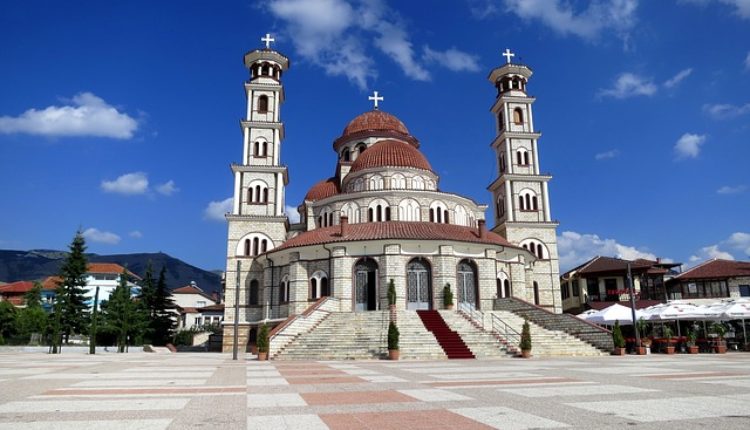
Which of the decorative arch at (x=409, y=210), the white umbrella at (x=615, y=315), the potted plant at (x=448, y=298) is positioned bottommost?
the white umbrella at (x=615, y=315)

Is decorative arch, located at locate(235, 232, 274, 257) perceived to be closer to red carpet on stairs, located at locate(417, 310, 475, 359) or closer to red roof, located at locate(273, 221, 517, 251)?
red roof, located at locate(273, 221, 517, 251)

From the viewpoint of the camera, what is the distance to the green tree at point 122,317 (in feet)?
132

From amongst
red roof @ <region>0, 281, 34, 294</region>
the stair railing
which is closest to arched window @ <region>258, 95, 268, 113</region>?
the stair railing

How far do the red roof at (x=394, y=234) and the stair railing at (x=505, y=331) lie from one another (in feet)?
18.9

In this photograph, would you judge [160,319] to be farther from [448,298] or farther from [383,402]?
[383,402]

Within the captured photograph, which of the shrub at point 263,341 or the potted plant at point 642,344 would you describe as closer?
the shrub at point 263,341

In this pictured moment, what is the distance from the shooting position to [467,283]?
3309 centimetres

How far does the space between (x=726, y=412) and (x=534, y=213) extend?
39.0 m

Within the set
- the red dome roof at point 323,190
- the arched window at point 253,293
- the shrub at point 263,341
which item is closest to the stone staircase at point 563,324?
the shrub at point 263,341

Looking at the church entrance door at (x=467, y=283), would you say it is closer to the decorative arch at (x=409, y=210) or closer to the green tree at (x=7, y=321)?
the decorative arch at (x=409, y=210)

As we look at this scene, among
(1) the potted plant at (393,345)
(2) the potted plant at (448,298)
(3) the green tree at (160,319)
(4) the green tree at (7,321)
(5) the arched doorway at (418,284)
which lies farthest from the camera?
(3) the green tree at (160,319)

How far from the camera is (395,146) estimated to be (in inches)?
1692

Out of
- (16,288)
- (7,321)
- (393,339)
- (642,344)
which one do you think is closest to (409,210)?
(393,339)

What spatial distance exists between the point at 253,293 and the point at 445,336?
1963cm
